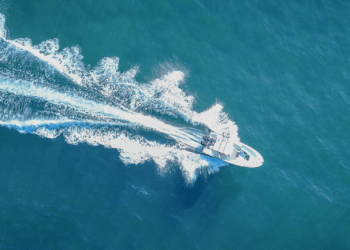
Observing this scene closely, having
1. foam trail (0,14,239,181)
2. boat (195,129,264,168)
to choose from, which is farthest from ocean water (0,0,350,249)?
boat (195,129,264,168)

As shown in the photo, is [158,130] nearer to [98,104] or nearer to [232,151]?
[98,104]

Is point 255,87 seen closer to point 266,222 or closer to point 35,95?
point 266,222

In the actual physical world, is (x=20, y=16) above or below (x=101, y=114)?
above

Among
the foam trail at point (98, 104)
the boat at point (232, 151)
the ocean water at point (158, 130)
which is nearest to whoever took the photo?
the ocean water at point (158, 130)

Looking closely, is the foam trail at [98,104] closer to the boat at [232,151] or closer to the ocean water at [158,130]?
the ocean water at [158,130]

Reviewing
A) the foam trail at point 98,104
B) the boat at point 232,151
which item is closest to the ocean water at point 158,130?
the foam trail at point 98,104

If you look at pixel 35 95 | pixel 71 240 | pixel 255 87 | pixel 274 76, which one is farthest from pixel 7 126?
pixel 274 76

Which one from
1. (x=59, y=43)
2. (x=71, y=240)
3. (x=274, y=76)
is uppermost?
(x=274, y=76)
